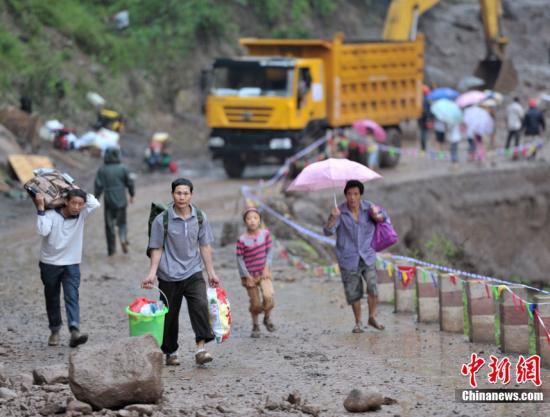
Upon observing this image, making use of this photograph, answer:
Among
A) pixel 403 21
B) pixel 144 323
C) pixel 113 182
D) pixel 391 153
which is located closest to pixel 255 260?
pixel 144 323

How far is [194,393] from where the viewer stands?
9164 millimetres

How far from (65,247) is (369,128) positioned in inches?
719

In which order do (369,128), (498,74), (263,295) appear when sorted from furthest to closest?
(498,74) < (369,128) < (263,295)

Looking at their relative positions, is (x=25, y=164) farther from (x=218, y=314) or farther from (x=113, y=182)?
(x=218, y=314)

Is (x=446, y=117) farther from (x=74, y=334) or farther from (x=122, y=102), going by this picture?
(x=74, y=334)

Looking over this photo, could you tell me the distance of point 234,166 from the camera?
27.7 metres

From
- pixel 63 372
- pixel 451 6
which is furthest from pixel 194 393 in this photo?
pixel 451 6

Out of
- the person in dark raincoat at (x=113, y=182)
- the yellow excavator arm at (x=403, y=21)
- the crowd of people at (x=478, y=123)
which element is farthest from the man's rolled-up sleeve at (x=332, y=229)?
the yellow excavator arm at (x=403, y=21)

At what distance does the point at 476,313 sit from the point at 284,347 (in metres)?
1.91

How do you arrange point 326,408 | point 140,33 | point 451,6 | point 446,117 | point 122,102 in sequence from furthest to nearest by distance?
point 451,6 < point 140,33 < point 122,102 < point 446,117 < point 326,408

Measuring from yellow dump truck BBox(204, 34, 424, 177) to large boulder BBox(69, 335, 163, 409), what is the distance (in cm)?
1758

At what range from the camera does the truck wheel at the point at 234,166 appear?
1088 inches

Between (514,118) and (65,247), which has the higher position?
(65,247)

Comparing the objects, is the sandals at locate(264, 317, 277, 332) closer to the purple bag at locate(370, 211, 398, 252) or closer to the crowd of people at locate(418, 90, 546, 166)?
the purple bag at locate(370, 211, 398, 252)
